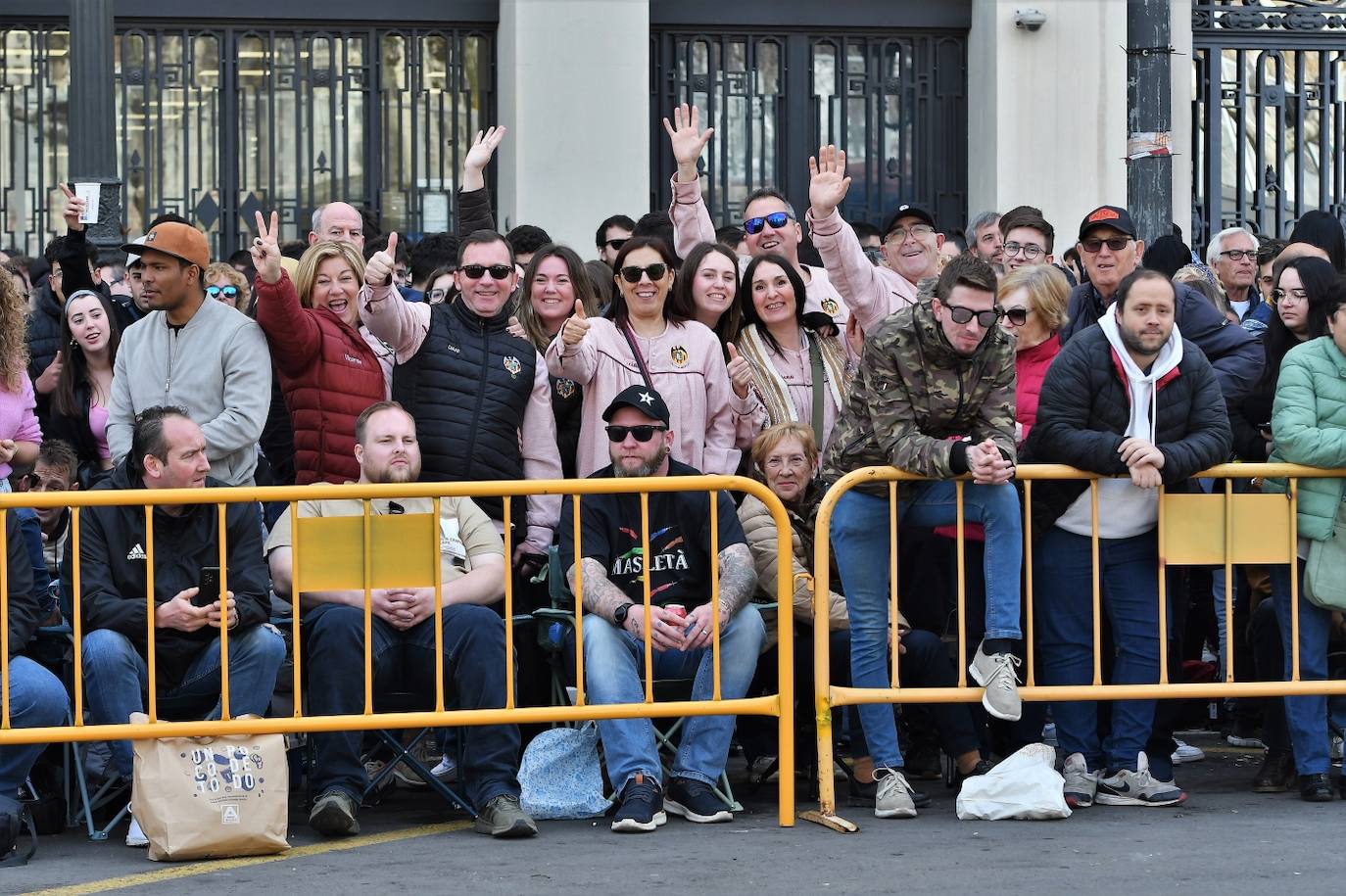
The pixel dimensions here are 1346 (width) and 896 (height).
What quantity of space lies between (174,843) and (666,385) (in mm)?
2853

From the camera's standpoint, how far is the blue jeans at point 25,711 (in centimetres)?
707

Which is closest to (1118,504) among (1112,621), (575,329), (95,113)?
(1112,621)

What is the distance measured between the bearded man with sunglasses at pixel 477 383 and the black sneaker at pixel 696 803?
4.07 ft

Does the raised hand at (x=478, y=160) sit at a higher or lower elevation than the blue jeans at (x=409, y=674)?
higher

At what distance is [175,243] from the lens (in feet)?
26.5

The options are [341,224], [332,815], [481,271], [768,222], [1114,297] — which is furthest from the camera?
[341,224]

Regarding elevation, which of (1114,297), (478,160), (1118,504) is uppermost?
(478,160)

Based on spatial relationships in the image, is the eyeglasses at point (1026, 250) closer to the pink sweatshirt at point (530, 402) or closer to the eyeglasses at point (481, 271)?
the pink sweatshirt at point (530, 402)

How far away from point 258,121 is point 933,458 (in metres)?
8.39

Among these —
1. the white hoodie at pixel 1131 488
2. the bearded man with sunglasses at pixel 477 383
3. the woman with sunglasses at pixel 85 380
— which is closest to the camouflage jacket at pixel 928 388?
the white hoodie at pixel 1131 488

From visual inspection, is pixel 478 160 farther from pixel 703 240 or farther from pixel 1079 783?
pixel 1079 783

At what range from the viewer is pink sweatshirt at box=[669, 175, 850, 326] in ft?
29.9

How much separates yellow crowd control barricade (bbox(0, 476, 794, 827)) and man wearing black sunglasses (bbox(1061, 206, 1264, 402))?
224cm

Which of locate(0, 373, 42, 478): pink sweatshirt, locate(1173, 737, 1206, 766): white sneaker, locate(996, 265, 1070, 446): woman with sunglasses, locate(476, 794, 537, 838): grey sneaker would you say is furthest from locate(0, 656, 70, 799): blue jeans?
locate(1173, 737, 1206, 766): white sneaker
